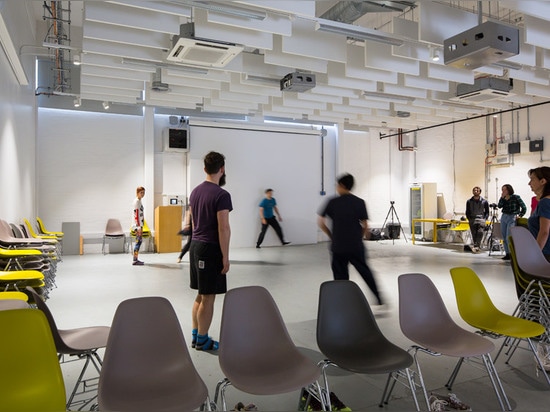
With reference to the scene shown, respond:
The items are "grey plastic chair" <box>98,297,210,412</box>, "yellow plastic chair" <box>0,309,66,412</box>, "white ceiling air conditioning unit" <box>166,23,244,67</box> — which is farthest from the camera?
"white ceiling air conditioning unit" <box>166,23,244,67</box>

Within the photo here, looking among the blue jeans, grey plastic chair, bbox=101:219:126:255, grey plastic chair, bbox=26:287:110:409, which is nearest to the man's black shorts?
grey plastic chair, bbox=26:287:110:409

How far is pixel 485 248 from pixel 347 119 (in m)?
4.94

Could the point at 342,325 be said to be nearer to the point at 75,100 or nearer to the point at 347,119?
the point at 75,100

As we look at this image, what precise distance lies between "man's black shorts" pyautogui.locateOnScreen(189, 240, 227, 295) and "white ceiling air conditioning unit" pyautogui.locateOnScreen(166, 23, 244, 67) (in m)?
3.13

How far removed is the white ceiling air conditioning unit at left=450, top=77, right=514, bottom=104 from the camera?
7.55m

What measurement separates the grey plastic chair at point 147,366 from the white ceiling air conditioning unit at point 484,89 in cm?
750

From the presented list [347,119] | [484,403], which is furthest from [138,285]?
[347,119]

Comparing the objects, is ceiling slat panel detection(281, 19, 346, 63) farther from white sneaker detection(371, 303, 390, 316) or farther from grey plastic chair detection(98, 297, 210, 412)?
grey plastic chair detection(98, 297, 210, 412)

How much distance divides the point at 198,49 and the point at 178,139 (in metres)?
5.11

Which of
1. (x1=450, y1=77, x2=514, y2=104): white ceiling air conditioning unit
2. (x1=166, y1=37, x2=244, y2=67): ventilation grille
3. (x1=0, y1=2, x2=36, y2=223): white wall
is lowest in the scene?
(x1=0, y1=2, x2=36, y2=223): white wall

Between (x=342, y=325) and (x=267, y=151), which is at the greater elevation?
(x=267, y=151)

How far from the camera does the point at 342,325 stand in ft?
8.25

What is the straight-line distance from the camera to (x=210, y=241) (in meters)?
3.26

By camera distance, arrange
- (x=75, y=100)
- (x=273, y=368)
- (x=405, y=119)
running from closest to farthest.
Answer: (x=273, y=368) → (x=75, y=100) → (x=405, y=119)
